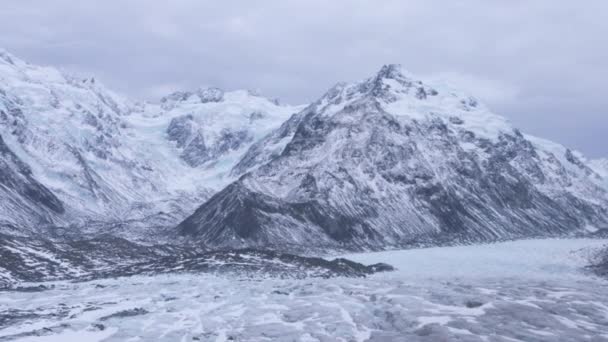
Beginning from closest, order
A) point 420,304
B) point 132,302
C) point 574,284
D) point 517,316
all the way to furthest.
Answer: point 517,316, point 420,304, point 132,302, point 574,284

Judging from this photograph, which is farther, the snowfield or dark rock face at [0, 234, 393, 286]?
dark rock face at [0, 234, 393, 286]

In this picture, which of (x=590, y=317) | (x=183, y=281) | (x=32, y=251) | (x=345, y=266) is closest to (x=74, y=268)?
(x=32, y=251)

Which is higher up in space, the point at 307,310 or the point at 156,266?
the point at 156,266

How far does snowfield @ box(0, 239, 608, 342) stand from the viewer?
291 ft

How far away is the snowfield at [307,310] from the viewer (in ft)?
291

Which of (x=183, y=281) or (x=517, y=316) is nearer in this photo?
(x=517, y=316)

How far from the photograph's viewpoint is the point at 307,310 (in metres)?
108

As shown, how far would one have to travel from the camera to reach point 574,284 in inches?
5753

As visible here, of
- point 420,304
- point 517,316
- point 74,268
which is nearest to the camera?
point 517,316

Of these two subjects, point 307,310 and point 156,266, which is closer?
point 307,310

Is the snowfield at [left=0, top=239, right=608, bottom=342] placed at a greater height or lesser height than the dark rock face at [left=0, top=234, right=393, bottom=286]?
lesser

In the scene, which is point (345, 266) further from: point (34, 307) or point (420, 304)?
point (34, 307)

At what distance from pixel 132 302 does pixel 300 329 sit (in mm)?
38364

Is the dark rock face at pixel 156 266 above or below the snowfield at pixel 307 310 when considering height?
above
